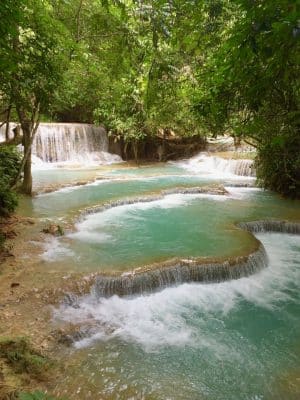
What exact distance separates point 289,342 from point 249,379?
3.09 ft

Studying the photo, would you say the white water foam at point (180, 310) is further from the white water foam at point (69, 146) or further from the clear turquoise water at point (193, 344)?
the white water foam at point (69, 146)

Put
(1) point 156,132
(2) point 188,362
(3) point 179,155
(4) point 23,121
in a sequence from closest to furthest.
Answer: (2) point 188,362
(4) point 23,121
(1) point 156,132
(3) point 179,155

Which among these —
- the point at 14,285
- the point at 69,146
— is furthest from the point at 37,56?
the point at 69,146

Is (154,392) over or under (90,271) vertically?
under

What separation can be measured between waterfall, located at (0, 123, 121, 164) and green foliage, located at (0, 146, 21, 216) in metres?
9.55

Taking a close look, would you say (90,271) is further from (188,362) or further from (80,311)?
(188,362)

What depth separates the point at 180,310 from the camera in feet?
17.0

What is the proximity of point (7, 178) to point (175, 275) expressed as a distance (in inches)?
173

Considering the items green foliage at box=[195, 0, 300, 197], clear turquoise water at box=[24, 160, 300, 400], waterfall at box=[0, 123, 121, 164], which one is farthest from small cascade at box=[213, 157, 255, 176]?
green foliage at box=[195, 0, 300, 197]

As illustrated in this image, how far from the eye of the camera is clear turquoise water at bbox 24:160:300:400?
3.72 meters

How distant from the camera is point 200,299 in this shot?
5.49m

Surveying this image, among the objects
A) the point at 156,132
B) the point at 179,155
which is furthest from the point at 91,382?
the point at 179,155

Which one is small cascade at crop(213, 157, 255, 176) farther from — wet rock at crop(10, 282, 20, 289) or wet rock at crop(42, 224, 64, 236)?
wet rock at crop(10, 282, 20, 289)

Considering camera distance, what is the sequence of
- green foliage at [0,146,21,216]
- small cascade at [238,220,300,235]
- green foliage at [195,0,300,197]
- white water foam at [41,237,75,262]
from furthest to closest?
small cascade at [238,220,300,235] < green foliage at [0,146,21,216] < white water foam at [41,237,75,262] < green foliage at [195,0,300,197]
